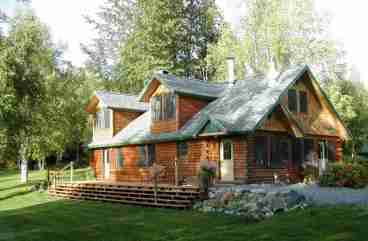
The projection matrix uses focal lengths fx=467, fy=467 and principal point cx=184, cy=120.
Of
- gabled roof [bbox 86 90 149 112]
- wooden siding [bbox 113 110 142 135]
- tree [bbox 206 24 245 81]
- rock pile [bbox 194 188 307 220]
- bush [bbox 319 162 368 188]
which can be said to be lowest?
rock pile [bbox 194 188 307 220]

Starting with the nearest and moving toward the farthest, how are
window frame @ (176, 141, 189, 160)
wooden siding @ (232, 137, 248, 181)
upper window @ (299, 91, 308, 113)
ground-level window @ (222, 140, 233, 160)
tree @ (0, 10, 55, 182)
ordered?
1. tree @ (0, 10, 55, 182)
2. wooden siding @ (232, 137, 248, 181)
3. ground-level window @ (222, 140, 233, 160)
4. window frame @ (176, 141, 189, 160)
5. upper window @ (299, 91, 308, 113)

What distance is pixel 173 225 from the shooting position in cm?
1327

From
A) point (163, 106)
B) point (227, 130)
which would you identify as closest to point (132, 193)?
point (227, 130)

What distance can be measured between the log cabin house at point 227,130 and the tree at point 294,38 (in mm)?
8245

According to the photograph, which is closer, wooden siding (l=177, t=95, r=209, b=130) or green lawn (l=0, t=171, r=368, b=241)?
green lawn (l=0, t=171, r=368, b=241)

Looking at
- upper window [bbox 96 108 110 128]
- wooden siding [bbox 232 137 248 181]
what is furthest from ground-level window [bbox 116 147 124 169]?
wooden siding [bbox 232 137 248 181]

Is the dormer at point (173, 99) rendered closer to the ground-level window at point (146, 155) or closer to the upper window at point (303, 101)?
the ground-level window at point (146, 155)

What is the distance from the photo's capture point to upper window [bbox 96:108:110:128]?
98.9 ft

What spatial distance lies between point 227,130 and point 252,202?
4958 millimetres

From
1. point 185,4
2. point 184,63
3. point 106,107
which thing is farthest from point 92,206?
point 185,4

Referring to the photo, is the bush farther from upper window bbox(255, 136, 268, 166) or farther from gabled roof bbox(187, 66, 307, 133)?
upper window bbox(255, 136, 268, 166)

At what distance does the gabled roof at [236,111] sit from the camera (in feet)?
67.1

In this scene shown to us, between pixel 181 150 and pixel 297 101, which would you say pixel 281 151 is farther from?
pixel 181 150

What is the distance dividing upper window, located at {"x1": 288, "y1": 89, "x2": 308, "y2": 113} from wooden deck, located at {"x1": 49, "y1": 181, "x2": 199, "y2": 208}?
878cm
